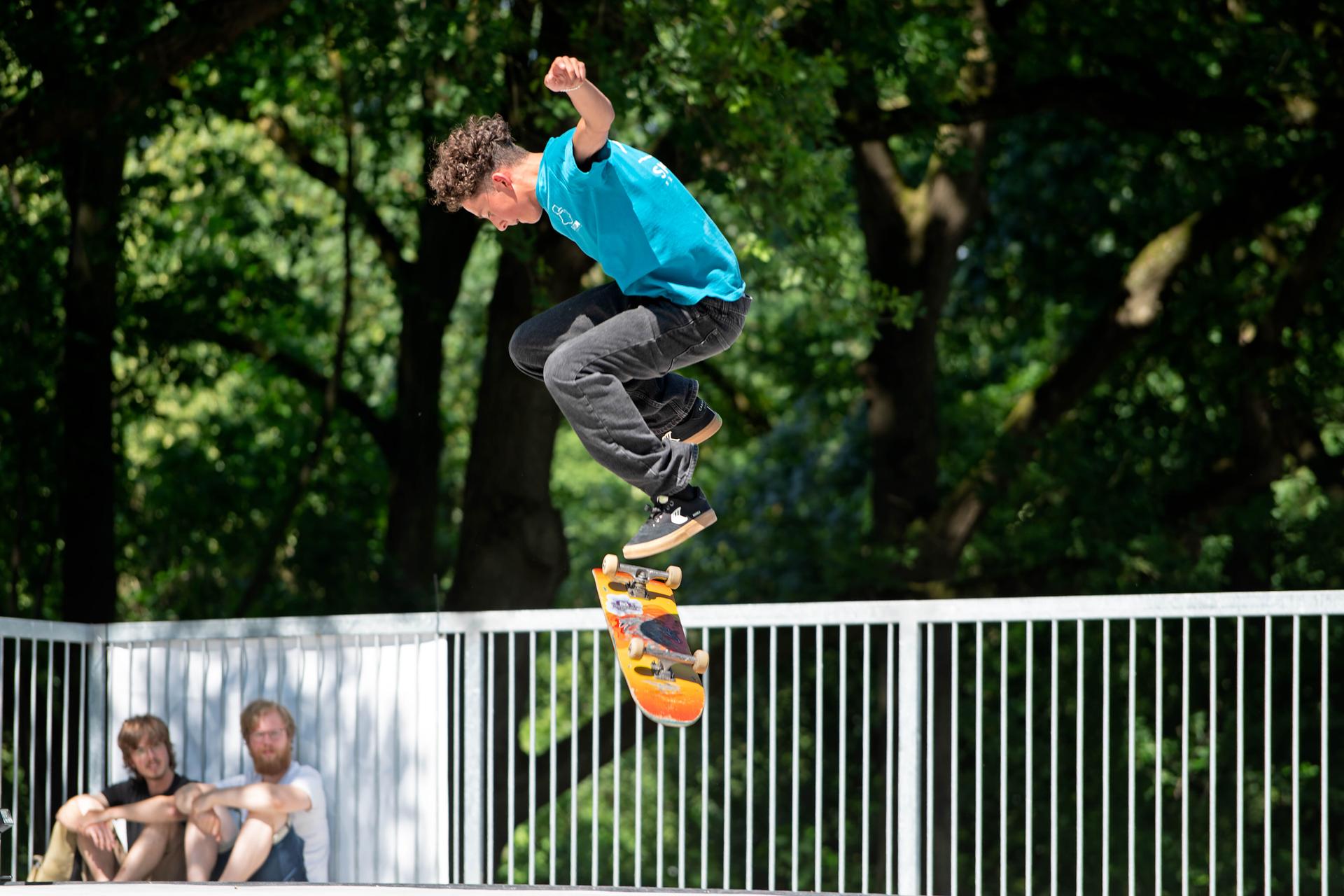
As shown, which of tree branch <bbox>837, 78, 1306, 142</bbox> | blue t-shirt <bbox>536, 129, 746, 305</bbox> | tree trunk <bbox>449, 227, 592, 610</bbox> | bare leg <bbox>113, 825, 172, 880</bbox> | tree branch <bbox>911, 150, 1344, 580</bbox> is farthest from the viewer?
tree branch <bbox>911, 150, 1344, 580</bbox>

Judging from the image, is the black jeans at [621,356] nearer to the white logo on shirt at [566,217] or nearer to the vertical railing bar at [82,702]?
the white logo on shirt at [566,217]

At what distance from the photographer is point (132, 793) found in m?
7.02

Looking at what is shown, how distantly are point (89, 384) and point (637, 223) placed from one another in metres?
8.59

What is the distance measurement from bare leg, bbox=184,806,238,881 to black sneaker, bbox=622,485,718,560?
9.24ft

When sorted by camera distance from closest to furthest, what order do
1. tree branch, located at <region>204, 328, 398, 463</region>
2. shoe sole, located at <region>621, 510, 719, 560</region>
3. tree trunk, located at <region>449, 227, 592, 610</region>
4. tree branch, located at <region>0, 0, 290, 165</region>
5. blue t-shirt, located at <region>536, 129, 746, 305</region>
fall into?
blue t-shirt, located at <region>536, 129, 746, 305</region>
shoe sole, located at <region>621, 510, 719, 560</region>
tree branch, located at <region>0, 0, 290, 165</region>
tree trunk, located at <region>449, 227, 592, 610</region>
tree branch, located at <region>204, 328, 398, 463</region>

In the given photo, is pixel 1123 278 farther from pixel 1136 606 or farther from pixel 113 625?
pixel 113 625

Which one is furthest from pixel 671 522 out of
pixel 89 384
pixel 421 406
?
pixel 421 406

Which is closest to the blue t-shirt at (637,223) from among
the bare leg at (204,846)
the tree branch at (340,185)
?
the bare leg at (204,846)

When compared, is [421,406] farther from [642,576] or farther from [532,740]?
[642,576]

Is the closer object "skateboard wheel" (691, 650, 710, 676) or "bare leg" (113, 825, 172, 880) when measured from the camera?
"skateboard wheel" (691, 650, 710, 676)

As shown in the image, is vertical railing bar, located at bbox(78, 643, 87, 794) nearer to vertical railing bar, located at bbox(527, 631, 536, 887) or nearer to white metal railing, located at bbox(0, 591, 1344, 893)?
white metal railing, located at bbox(0, 591, 1344, 893)

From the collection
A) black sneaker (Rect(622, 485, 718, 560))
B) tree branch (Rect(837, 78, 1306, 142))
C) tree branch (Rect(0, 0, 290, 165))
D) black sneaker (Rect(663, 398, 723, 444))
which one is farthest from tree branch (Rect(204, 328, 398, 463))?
black sneaker (Rect(622, 485, 718, 560))

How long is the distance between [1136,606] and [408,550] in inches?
368

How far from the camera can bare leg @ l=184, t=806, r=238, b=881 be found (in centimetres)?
676
